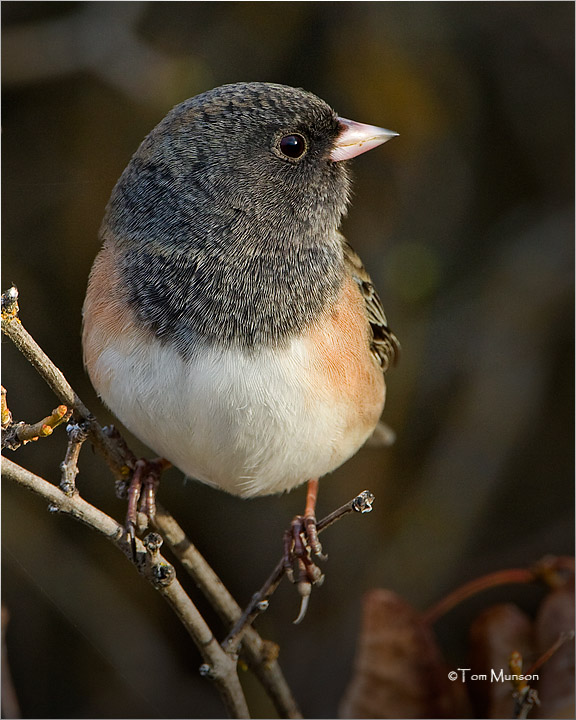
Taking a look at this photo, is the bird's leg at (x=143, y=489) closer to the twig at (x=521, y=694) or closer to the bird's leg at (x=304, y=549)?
the bird's leg at (x=304, y=549)

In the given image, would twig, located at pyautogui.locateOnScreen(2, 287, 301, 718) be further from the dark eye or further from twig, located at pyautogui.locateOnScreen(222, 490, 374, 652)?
the dark eye

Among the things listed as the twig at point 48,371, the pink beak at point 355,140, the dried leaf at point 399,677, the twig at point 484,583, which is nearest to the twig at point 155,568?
the twig at point 48,371

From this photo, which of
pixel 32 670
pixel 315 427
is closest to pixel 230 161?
pixel 315 427

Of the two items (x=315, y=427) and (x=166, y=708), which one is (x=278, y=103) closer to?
(x=315, y=427)

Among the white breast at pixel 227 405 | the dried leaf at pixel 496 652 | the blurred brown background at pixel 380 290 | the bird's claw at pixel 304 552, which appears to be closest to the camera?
the white breast at pixel 227 405

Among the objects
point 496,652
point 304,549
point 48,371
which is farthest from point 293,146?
point 496,652
